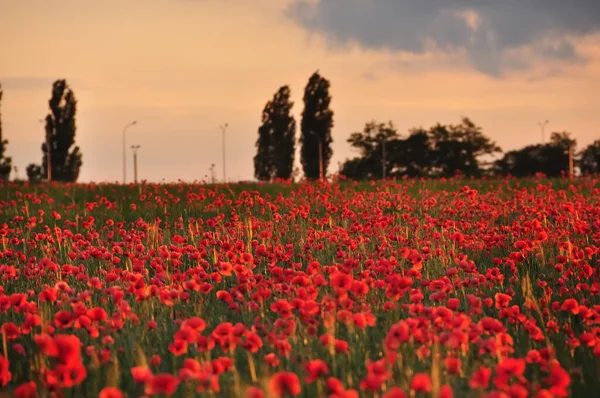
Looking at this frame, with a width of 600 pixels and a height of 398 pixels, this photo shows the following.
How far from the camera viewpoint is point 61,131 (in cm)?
5197

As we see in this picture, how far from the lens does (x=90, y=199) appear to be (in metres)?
14.0

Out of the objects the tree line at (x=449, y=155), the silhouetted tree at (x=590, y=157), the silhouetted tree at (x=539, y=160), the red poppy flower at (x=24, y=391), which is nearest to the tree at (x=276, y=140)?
the tree line at (x=449, y=155)

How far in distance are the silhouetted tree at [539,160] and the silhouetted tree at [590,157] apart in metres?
2.33

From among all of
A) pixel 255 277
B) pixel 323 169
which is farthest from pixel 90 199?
pixel 323 169

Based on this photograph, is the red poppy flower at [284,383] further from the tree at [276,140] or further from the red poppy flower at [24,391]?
the tree at [276,140]

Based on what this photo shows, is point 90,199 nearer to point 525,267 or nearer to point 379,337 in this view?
point 525,267

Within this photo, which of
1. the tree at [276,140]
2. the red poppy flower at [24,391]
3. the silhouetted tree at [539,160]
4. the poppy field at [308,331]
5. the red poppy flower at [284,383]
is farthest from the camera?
the silhouetted tree at [539,160]

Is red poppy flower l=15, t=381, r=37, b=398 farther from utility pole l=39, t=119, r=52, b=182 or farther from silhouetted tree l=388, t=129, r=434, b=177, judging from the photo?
silhouetted tree l=388, t=129, r=434, b=177

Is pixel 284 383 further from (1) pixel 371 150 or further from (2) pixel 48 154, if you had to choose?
(1) pixel 371 150

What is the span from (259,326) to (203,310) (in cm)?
133

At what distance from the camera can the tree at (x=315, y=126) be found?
50250 millimetres

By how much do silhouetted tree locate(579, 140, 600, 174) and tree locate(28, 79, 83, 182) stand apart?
50129mm

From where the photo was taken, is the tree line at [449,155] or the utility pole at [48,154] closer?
the utility pole at [48,154]

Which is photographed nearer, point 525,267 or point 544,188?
point 525,267
